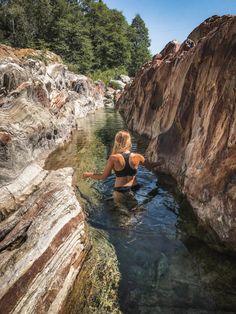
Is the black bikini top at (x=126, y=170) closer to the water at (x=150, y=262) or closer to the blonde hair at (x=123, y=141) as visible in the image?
the blonde hair at (x=123, y=141)

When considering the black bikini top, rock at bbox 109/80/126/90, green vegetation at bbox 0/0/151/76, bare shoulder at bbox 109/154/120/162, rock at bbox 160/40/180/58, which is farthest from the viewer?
rock at bbox 109/80/126/90

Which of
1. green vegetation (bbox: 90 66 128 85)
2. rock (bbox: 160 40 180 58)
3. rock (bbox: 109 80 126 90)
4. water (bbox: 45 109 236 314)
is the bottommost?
rock (bbox: 109 80 126 90)

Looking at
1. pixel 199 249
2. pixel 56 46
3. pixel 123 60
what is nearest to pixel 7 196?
pixel 199 249

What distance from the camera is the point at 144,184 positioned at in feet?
34.0

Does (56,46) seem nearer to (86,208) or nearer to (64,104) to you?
(64,104)

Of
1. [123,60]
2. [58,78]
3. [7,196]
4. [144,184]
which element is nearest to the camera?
[7,196]

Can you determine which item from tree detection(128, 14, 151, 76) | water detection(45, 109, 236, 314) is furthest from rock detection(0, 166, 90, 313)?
tree detection(128, 14, 151, 76)

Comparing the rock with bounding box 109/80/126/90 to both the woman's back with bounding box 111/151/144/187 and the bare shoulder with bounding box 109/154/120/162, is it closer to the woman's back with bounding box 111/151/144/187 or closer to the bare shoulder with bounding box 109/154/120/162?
the woman's back with bounding box 111/151/144/187

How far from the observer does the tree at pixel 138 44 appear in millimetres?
96562

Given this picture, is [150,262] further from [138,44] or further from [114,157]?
[138,44]

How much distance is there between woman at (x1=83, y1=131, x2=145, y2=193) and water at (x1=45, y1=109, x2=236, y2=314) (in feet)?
1.73

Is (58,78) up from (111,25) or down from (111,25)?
down

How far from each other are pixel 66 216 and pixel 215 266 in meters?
2.90

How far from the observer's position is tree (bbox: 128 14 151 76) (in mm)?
96562
